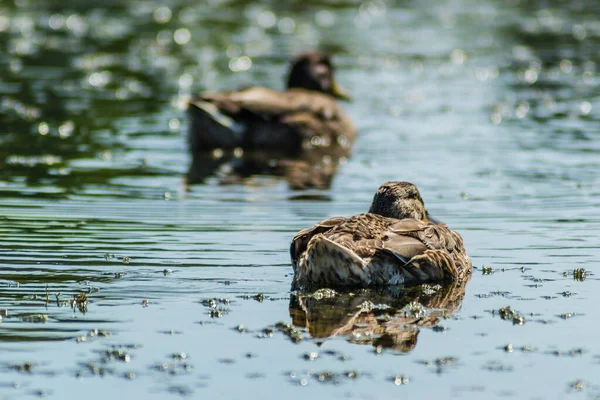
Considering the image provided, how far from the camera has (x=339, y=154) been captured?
1788 centimetres

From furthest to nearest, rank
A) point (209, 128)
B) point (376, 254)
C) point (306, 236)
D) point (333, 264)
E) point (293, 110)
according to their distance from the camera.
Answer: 1. point (293, 110)
2. point (209, 128)
3. point (306, 236)
4. point (376, 254)
5. point (333, 264)

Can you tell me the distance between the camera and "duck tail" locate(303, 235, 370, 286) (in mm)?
9367

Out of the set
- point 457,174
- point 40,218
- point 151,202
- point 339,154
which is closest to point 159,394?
point 40,218

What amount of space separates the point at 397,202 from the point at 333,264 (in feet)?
4.91

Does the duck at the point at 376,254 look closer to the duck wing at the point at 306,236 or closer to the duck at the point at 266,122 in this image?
the duck wing at the point at 306,236

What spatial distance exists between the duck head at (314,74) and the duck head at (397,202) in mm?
9728

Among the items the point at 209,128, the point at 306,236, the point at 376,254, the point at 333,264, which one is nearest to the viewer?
the point at 333,264

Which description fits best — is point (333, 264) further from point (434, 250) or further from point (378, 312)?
point (434, 250)

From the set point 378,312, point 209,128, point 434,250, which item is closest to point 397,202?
point 434,250

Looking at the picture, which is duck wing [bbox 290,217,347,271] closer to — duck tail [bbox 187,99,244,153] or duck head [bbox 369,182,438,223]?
duck head [bbox 369,182,438,223]

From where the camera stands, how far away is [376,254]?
377 inches

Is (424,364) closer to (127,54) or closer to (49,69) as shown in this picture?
(49,69)

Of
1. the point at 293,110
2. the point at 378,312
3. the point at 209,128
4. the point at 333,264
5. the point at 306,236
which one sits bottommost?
the point at 378,312

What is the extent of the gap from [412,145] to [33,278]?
9.01 meters
